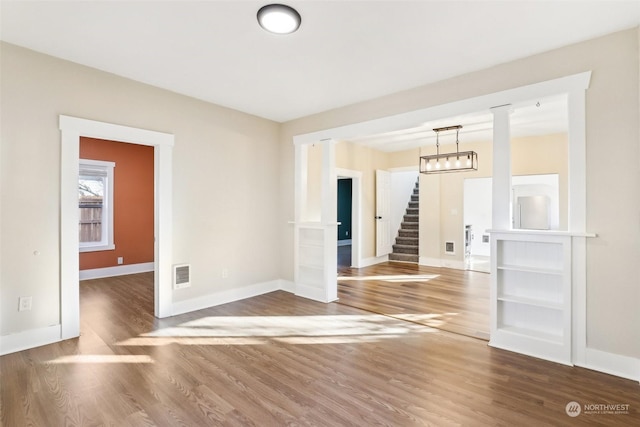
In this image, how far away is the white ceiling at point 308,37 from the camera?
2.26m

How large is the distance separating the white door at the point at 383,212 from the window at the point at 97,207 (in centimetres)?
557

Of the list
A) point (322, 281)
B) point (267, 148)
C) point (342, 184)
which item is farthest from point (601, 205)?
point (342, 184)

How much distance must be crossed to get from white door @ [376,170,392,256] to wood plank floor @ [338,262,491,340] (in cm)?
80

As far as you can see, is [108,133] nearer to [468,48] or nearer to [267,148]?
[267,148]

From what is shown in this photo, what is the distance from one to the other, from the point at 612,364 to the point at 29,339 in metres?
4.99

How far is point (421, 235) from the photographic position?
294 inches

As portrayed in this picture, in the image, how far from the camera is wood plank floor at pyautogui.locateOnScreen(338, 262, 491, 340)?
3689mm

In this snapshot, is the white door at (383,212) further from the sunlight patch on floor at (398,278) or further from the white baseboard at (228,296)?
the white baseboard at (228,296)

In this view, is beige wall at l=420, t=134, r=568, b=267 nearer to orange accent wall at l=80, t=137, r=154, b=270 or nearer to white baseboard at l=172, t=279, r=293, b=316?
white baseboard at l=172, t=279, r=293, b=316

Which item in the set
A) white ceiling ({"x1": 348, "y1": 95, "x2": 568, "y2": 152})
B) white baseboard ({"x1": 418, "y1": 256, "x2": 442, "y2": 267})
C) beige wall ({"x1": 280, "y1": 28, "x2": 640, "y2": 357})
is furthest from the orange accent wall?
beige wall ({"x1": 280, "y1": 28, "x2": 640, "y2": 357})

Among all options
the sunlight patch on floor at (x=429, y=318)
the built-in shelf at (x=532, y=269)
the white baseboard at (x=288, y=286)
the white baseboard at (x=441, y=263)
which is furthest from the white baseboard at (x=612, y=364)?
the white baseboard at (x=441, y=263)

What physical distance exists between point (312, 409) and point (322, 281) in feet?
8.65

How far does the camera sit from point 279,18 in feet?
7.57

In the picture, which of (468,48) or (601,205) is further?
(468,48)
